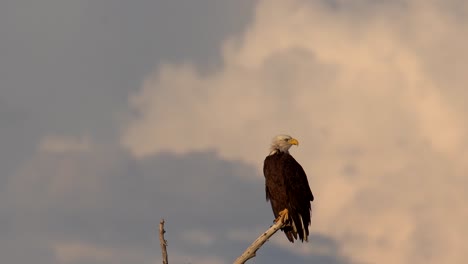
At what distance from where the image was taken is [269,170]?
1970 centimetres

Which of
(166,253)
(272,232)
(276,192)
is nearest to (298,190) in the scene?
(276,192)

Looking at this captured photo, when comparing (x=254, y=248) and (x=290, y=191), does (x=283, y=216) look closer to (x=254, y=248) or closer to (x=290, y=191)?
(x=290, y=191)

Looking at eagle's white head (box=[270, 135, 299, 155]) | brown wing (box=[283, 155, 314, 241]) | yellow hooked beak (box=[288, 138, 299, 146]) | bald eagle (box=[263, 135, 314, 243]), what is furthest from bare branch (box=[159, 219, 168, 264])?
yellow hooked beak (box=[288, 138, 299, 146])

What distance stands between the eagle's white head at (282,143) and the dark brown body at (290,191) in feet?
1.68

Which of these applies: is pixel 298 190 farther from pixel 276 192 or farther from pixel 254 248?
pixel 254 248

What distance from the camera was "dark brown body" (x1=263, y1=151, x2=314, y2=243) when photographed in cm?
1878

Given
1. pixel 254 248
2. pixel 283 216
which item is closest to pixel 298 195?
pixel 283 216

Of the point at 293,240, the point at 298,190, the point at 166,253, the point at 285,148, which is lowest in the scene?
the point at 166,253

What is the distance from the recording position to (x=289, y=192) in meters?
19.2

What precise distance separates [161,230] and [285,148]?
6884 millimetres

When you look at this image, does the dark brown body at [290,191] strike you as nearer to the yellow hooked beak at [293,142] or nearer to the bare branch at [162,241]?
the yellow hooked beak at [293,142]

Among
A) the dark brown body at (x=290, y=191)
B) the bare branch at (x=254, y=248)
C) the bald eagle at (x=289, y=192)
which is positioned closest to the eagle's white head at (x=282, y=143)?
the bald eagle at (x=289, y=192)

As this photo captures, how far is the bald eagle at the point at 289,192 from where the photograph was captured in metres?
18.7

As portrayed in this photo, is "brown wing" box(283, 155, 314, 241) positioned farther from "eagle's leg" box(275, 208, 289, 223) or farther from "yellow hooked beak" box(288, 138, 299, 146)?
"yellow hooked beak" box(288, 138, 299, 146)
